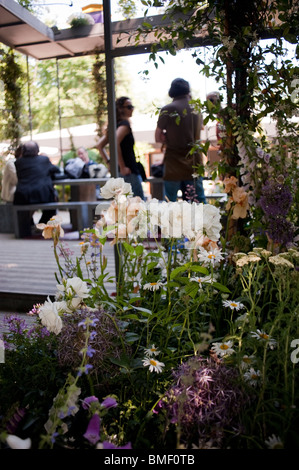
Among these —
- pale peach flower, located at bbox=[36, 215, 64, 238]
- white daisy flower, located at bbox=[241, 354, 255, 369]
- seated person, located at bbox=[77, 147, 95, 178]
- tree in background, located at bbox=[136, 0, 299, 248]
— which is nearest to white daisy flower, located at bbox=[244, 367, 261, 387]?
white daisy flower, located at bbox=[241, 354, 255, 369]

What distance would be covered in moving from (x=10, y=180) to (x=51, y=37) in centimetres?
235

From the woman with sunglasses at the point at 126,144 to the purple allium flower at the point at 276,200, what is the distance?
144cm

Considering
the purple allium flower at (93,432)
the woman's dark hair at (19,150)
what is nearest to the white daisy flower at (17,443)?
the purple allium flower at (93,432)

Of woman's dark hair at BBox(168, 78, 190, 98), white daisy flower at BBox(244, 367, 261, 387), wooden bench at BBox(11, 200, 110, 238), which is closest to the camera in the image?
white daisy flower at BBox(244, 367, 261, 387)

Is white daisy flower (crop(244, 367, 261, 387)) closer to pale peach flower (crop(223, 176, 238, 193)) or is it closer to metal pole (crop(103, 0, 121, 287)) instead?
pale peach flower (crop(223, 176, 238, 193))

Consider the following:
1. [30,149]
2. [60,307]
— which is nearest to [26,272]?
[30,149]

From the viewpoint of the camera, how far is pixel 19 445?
849 mm

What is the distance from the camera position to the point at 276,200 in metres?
2.00

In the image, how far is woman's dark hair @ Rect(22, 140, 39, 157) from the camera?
14.1ft

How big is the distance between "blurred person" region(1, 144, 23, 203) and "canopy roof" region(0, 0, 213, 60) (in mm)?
851

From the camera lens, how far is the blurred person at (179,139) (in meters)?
2.87

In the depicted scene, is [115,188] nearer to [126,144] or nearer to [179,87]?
[179,87]

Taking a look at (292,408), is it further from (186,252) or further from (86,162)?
(86,162)

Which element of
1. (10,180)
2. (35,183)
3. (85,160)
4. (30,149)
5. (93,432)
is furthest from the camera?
(35,183)
